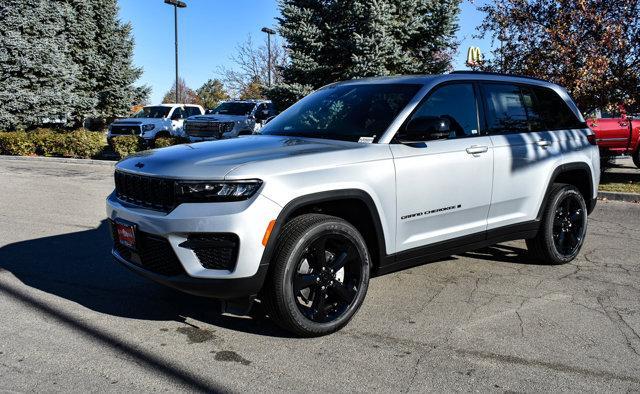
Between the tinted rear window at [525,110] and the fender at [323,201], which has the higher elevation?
the tinted rear window at [525,110]

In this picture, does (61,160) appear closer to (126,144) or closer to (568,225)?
(126,144)

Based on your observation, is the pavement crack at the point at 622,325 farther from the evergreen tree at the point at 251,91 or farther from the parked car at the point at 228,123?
the evergreen tree at the point at 251,91

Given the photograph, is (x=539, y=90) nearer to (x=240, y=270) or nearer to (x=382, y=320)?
(x=382, y=320)

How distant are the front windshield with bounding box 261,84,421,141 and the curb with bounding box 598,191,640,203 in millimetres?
7276

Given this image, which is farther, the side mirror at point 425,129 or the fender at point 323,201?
the side mirror at point 425,129

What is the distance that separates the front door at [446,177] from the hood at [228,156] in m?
0.44

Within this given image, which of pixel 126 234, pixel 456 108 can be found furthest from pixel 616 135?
pixel 126 234

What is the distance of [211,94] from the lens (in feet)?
265

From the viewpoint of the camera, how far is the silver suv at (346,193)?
11.6 ft

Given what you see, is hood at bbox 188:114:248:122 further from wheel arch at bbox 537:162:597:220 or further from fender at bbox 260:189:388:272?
A: fender at bbox 260:189:388:272

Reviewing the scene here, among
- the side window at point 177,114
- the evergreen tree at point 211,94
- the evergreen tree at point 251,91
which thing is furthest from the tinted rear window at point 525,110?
the evergreen tree at point 211,94

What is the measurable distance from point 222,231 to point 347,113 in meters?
1.76

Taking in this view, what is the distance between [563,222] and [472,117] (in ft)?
5.49

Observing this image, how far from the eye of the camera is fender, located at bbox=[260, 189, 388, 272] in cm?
359
